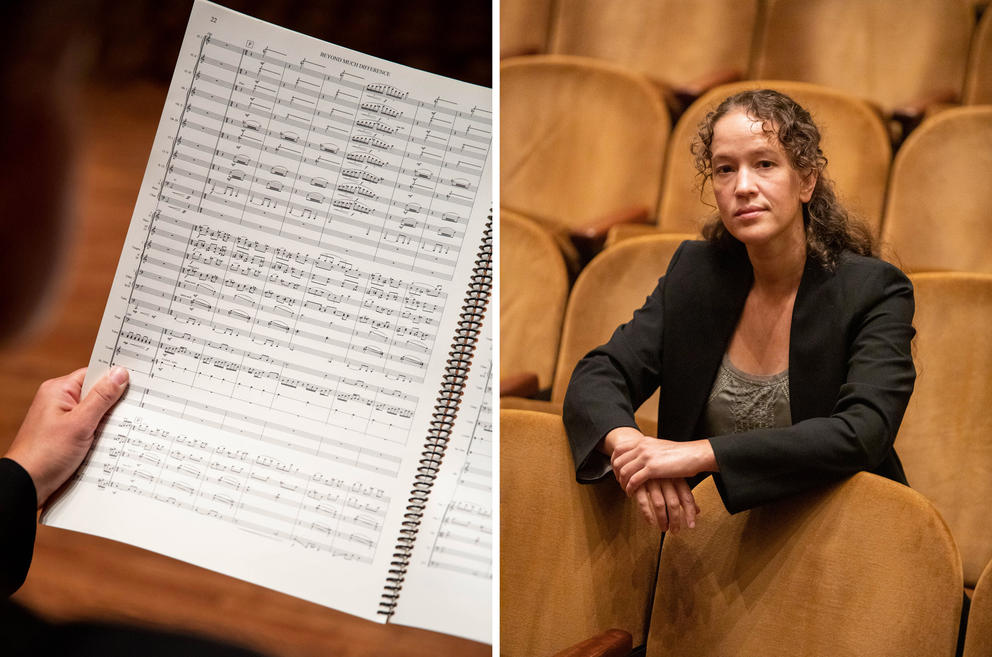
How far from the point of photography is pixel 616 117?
1.83ft

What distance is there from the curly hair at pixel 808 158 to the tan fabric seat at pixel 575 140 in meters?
0.12

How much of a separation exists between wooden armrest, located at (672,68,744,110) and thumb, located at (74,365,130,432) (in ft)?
1.45

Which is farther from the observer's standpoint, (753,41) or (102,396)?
(753,41)

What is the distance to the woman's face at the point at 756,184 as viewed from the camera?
406 millimetres

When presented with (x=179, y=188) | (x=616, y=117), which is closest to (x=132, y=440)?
(x=179, y=188)

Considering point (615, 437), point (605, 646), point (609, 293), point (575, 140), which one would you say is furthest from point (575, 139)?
point (605, 646)

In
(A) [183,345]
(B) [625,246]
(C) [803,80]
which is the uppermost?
(C) [803,80]

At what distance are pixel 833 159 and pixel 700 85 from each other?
0.12 m

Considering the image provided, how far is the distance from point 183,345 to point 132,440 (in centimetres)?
6

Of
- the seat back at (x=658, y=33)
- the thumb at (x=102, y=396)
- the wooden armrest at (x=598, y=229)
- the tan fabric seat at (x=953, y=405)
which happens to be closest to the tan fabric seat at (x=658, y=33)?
the seat back at (x=658, y=33)

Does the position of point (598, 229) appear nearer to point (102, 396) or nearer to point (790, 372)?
point (790, 372)

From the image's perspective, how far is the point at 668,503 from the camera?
1.36 ft

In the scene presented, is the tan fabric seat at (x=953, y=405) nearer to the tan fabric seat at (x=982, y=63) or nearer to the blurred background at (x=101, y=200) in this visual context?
the tan fabric seat at (x=982, y=63)

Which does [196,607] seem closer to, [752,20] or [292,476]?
[292,476]
